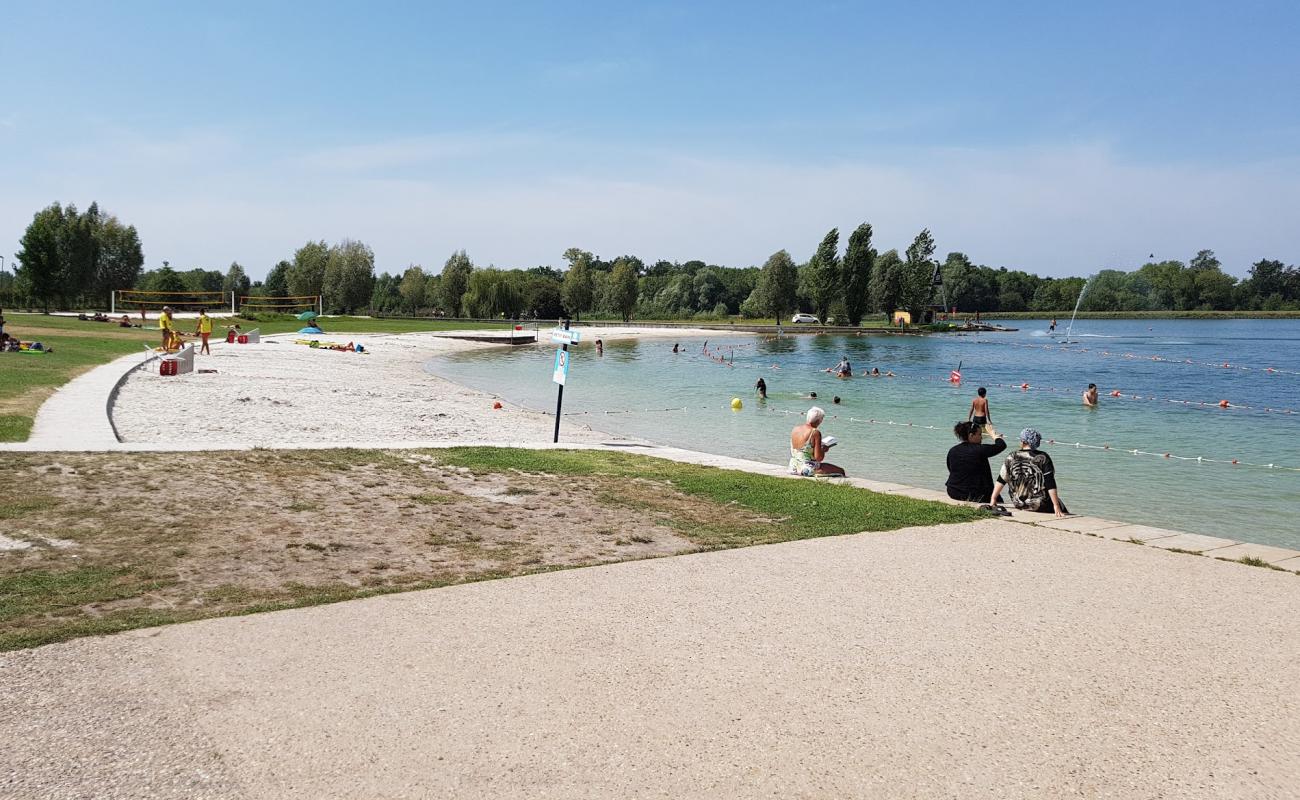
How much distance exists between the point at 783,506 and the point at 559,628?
507cm

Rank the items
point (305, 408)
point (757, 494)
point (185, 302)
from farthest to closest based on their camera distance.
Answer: point (185, 302), point (305, 408), point (757, 494)

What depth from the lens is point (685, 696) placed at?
196 inches

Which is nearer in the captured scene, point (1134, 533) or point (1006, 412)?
point (1134, 533)

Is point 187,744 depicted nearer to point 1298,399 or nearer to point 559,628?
point 559,628

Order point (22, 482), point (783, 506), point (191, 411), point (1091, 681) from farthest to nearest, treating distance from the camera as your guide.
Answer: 1. point (191, 411)
2. point (783, 506)
3. point (22, 482)
4. point (1091, 681)

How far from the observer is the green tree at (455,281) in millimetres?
106500

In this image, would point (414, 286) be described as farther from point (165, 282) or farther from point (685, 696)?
point (685, 696)

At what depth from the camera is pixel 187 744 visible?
167 inches

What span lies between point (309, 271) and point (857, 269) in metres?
64.2

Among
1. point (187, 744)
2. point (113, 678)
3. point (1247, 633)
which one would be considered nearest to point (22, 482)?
point (113, 678)

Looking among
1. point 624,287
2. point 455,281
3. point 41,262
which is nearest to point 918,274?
point 624,287

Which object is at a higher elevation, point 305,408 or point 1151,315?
point 1151,315

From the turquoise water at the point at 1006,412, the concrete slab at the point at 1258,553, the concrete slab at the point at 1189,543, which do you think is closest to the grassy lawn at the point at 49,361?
the turquoise water at the point at 1006,412

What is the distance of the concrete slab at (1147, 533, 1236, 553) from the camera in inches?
344
